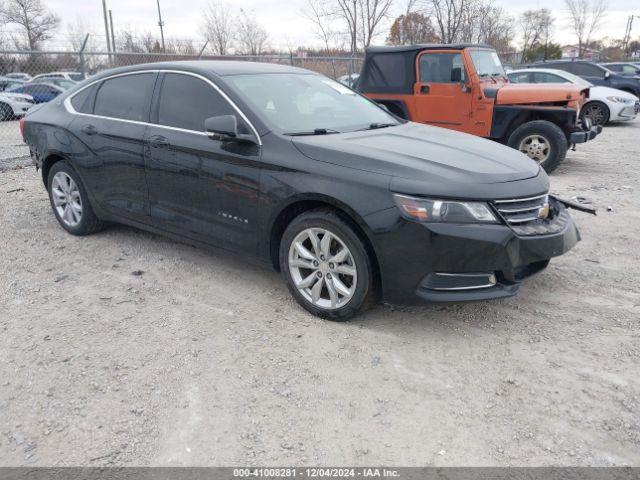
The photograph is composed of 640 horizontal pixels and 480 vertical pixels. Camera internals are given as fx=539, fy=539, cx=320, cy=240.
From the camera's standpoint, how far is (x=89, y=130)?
476 centimetres

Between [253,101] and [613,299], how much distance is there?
2933 millimetres

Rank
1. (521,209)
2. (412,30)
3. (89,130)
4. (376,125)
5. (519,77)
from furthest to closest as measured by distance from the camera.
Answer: (412,30) → (519,77) → (89,130) → (376,125) → (521,209)

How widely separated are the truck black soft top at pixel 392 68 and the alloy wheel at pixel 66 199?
5486 mm

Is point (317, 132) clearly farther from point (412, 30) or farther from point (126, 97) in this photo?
point (412, 30)

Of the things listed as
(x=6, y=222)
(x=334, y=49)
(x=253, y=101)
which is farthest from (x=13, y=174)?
(x=334, y=49)

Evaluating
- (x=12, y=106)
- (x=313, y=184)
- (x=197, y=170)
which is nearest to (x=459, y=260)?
(x=313, y=184)

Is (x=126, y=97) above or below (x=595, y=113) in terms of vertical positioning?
above

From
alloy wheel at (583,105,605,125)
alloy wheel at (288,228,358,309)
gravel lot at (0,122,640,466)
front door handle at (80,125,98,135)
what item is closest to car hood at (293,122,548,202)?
alloy wheel at (288,228,358,309)

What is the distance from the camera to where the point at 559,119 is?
8.17 m

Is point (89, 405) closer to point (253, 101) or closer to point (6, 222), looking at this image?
point (253, 101)

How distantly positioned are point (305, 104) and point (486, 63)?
222 inches

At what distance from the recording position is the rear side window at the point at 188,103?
3.93 metres

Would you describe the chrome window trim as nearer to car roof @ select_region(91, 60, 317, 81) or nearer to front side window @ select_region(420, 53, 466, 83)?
car roof @ select_region(91, 60, 317, 81)

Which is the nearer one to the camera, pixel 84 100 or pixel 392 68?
pixel 84 100
